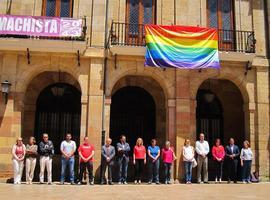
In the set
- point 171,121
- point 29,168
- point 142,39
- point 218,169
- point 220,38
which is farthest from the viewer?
point 220,38

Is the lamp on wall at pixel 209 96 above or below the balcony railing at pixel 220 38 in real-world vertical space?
below

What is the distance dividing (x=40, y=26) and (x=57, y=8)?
1492 millimetres

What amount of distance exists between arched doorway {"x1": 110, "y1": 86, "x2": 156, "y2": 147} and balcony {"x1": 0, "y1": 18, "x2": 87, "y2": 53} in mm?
3475

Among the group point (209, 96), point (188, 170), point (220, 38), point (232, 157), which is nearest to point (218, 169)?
point (232, 157)

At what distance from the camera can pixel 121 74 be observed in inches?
541

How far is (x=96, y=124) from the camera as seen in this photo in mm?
13234

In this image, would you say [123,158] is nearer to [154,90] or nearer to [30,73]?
[154,90]

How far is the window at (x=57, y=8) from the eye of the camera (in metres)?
14.0

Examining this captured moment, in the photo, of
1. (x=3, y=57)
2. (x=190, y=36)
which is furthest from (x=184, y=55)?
(x=3, y=57)

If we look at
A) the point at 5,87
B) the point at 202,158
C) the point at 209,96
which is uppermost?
the point at 209,96

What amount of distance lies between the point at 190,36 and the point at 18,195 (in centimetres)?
787

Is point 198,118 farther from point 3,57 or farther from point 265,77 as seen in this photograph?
point 3,57

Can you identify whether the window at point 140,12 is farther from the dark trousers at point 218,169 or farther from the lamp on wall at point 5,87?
the dark trousers at point 218,169

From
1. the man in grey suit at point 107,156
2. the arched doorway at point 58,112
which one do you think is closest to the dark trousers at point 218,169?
the man in grey suit at point 107,156
